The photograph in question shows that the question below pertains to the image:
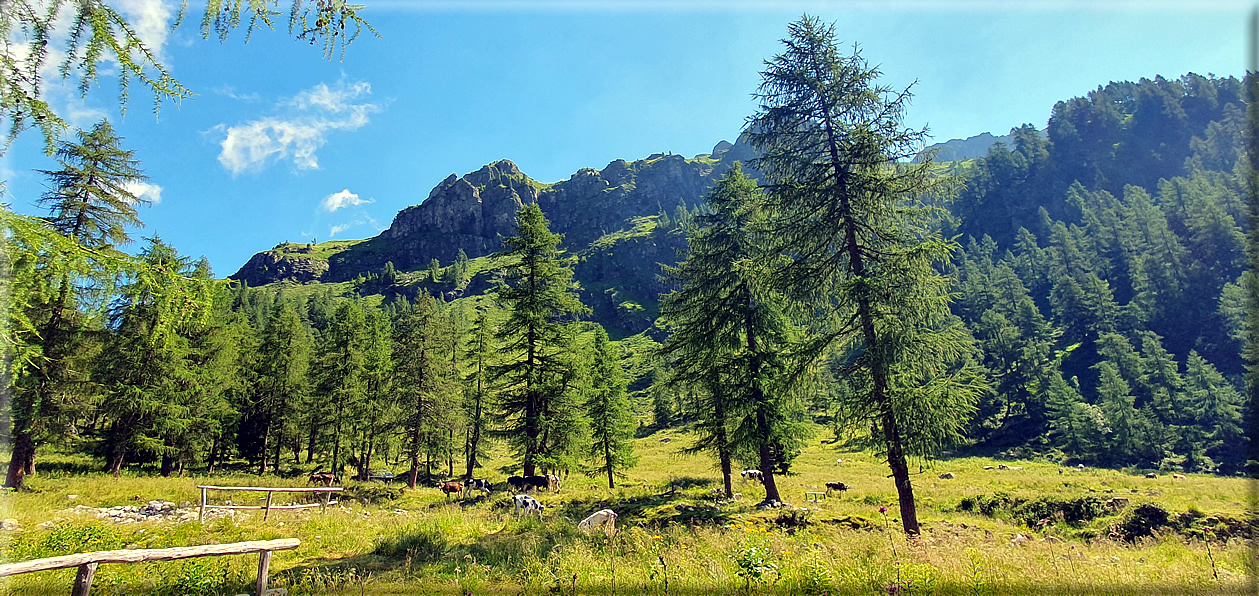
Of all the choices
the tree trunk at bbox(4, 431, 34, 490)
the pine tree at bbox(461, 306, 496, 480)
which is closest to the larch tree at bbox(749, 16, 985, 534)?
the pine tree at bbox(461, 306, 496, 480)

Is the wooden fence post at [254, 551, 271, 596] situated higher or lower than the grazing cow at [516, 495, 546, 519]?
higher

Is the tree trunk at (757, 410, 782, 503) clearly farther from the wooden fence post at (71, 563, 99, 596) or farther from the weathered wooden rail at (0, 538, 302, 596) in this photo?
the wooden fence post at (71, 563, 99, 596)

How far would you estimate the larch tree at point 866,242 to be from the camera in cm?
1103

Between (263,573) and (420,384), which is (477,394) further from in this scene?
(263,573)

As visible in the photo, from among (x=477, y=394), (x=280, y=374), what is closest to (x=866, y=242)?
(x=477, y=394)

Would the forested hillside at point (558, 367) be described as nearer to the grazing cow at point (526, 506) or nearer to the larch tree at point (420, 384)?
the larch tree at point (420, 384)

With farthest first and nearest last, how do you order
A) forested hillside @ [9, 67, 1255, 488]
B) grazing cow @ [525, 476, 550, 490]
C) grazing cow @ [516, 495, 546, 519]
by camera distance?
grazing cow @ [525, 476, 550, 490] → grazing cow @ [516, 495, 546, 519] → forested hillside @ [9, 67, 1255, 488]

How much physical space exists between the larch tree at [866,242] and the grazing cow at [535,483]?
1503 centimetres

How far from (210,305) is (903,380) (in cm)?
1260

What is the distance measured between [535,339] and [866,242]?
14.0 metres

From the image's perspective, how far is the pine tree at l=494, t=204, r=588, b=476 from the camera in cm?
2044

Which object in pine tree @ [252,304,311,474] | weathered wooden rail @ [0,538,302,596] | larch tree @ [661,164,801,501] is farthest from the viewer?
pine tree @ [252,304,311,474]

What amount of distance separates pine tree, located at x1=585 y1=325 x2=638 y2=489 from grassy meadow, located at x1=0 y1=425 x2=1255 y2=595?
13.2 metres

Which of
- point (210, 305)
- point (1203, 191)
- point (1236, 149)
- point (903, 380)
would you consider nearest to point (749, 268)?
point (903, 380)
